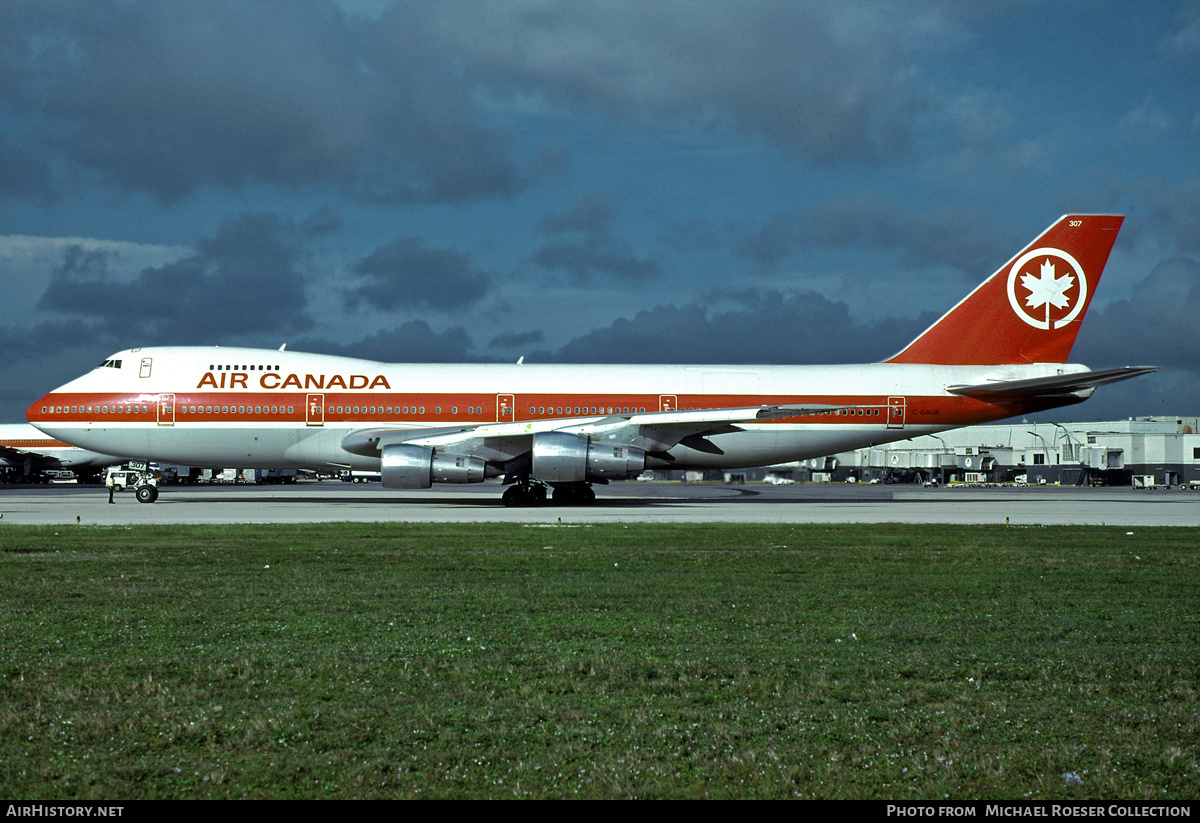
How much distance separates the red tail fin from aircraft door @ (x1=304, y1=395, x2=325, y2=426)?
20.1 meters

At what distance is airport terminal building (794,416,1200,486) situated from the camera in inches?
3182

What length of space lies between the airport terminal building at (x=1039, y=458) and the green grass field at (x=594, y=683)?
65.6 meters

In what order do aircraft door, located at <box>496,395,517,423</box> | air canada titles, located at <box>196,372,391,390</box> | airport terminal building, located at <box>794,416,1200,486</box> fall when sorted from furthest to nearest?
airport terminal building, located at <box>794,416,1200,486</box> → aircraft door, located at <box>496,395,517,423</box> → air canada titles, located at <box>196,372,391,390</box>

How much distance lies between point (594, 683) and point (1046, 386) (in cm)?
2741

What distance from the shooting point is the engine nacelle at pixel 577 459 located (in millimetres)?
26516

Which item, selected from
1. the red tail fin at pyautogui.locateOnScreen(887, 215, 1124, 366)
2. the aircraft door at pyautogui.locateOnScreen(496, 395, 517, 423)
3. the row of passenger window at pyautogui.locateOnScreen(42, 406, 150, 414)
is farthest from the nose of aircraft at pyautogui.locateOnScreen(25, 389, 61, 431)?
the red tail fin at pyautogui.locateOnScreen(887, 215, 1124, 366)

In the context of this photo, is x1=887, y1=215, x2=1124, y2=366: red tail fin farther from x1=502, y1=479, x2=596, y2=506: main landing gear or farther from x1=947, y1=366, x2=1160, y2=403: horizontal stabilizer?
x1=502, y1=479, x2=596, y2=506: main landing gear

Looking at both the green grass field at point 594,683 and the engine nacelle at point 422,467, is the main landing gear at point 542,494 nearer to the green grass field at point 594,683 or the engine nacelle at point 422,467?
the engine nacelle at point 422,467

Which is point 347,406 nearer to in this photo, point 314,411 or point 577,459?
point 314,411

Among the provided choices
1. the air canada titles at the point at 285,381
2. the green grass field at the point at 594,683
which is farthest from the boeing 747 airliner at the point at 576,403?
the green grass field at the point at 594,683

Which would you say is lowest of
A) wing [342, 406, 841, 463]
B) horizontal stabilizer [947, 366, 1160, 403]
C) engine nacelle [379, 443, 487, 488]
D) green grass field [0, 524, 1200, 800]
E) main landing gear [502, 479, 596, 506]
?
green grass field [0, 524, 1200, 800]

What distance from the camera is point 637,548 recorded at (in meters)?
14.9
